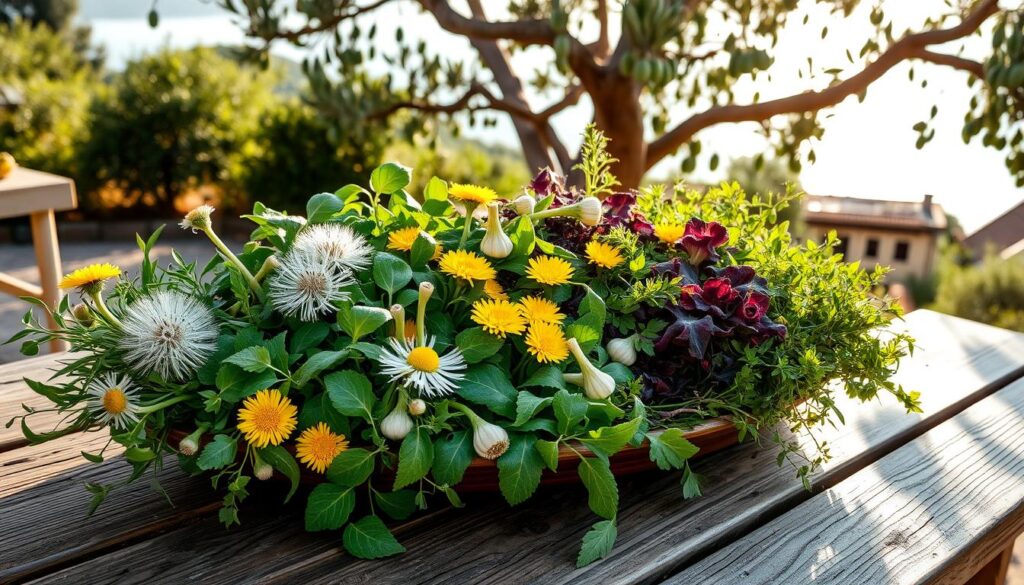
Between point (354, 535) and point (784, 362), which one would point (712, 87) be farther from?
point (354, 535)

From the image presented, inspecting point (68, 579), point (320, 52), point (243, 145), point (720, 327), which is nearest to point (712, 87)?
point (320, 52)

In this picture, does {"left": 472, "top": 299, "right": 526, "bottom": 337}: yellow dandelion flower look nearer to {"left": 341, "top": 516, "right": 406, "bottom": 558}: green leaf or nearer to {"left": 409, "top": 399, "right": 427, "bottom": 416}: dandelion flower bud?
{"left": 409, "top": 399, "right": 427, "bottom": 416}: dandelion flower bud

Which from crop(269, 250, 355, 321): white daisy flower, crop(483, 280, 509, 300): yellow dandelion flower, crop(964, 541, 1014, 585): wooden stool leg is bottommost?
crop(964, 541, 1014, 585): wooden stool leg

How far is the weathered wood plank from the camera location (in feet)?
2.34

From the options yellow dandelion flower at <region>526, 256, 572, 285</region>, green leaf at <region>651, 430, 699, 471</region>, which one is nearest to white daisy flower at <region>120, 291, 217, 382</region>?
yellow dandelion flower at <region>526, 256, 572, 285</region>

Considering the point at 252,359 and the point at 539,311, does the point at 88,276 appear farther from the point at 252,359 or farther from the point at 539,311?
the point at 539,311

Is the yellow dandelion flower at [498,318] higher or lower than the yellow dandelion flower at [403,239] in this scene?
lower

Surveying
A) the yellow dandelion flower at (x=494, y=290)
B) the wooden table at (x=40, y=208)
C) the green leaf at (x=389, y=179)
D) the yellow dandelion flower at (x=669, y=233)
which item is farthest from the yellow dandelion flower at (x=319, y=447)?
the wooden table at (x=40, y=208)

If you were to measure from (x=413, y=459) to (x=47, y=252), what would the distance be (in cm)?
200

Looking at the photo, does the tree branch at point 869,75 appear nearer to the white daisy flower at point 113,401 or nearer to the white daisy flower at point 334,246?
the white daisy flower at point 334,246

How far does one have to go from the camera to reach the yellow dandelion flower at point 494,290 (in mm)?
774

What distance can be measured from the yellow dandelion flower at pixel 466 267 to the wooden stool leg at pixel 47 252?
71.4 inches

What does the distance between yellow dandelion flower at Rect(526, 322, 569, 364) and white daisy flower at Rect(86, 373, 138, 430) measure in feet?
1.23

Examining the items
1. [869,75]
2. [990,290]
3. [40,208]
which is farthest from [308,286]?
[990,290]
